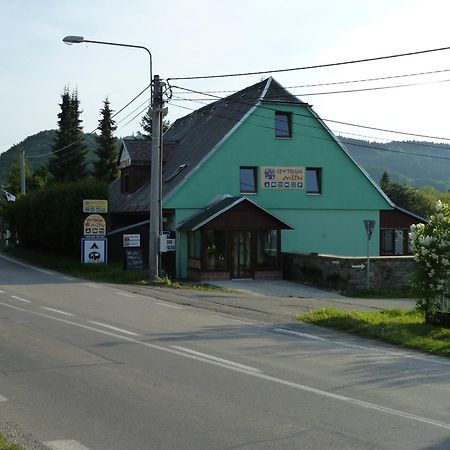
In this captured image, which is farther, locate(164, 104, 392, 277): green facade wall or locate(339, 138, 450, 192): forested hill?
locate(339, 138, 450, 192): forested hill

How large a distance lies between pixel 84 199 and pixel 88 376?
22.9m

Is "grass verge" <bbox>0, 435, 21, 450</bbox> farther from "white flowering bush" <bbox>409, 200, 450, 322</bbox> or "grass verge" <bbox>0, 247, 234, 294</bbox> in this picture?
"grass verge" <bbox>0, 247, 234, 294</bbox>

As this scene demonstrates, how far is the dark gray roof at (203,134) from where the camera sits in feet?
106

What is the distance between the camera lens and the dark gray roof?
32250 millimetres

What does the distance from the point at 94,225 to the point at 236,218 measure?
5917 mm

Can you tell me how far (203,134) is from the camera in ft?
116

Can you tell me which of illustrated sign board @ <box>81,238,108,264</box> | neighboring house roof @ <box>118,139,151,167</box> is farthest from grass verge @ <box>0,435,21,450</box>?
neighboring house roof @ <box>118,139,151,167</box>

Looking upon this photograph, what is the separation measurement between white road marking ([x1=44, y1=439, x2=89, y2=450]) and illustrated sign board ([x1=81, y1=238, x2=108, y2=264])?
22.6 m

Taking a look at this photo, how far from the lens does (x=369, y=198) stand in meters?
34.7

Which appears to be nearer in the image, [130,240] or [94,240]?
[130,240]

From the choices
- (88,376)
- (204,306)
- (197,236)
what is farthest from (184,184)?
(88,376)

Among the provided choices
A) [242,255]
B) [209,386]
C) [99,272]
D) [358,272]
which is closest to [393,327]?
[209,386]

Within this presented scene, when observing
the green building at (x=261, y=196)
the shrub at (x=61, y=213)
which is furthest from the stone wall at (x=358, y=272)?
the shrub at (x=61, y=213)

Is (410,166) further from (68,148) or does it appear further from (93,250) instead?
(93,250)
